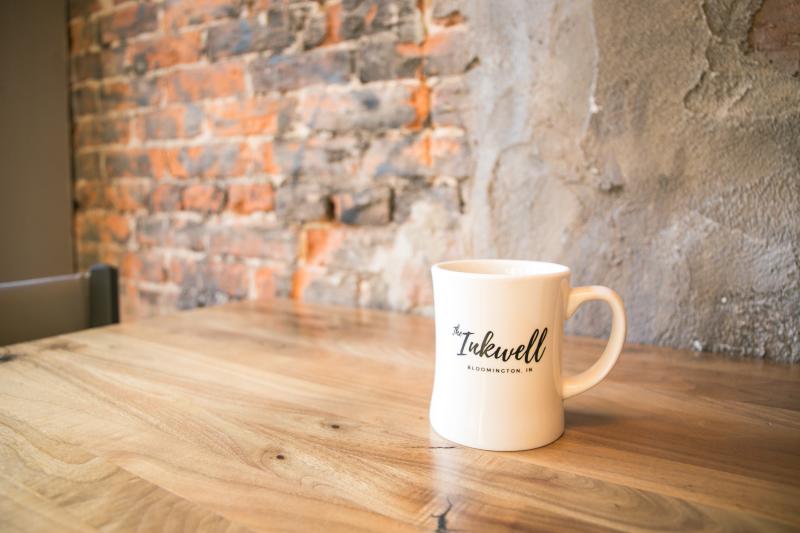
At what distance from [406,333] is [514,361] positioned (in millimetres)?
416

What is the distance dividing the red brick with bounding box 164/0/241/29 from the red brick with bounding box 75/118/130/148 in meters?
0.29

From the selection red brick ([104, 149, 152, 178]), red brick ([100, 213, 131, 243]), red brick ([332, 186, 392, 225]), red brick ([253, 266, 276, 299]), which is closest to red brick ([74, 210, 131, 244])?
red brick ([100, 213, 131, 243])

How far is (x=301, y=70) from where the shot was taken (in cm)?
109

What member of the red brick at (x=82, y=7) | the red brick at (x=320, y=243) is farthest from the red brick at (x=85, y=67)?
the red brick at (x=320, y=243)

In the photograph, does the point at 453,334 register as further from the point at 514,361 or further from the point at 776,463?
the point at 776,463

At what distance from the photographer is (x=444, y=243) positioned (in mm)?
955

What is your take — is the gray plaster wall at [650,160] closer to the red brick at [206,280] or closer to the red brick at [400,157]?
the red brick at [400,157]

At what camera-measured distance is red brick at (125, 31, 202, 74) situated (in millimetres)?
1260

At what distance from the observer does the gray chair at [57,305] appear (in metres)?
0.88

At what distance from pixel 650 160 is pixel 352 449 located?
1.81 ft

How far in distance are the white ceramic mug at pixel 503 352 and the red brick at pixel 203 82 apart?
89 cm

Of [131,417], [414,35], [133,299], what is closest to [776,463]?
[131,417]

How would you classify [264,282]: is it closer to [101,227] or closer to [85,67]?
[101,227]

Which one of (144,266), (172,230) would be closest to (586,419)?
(172,230)
